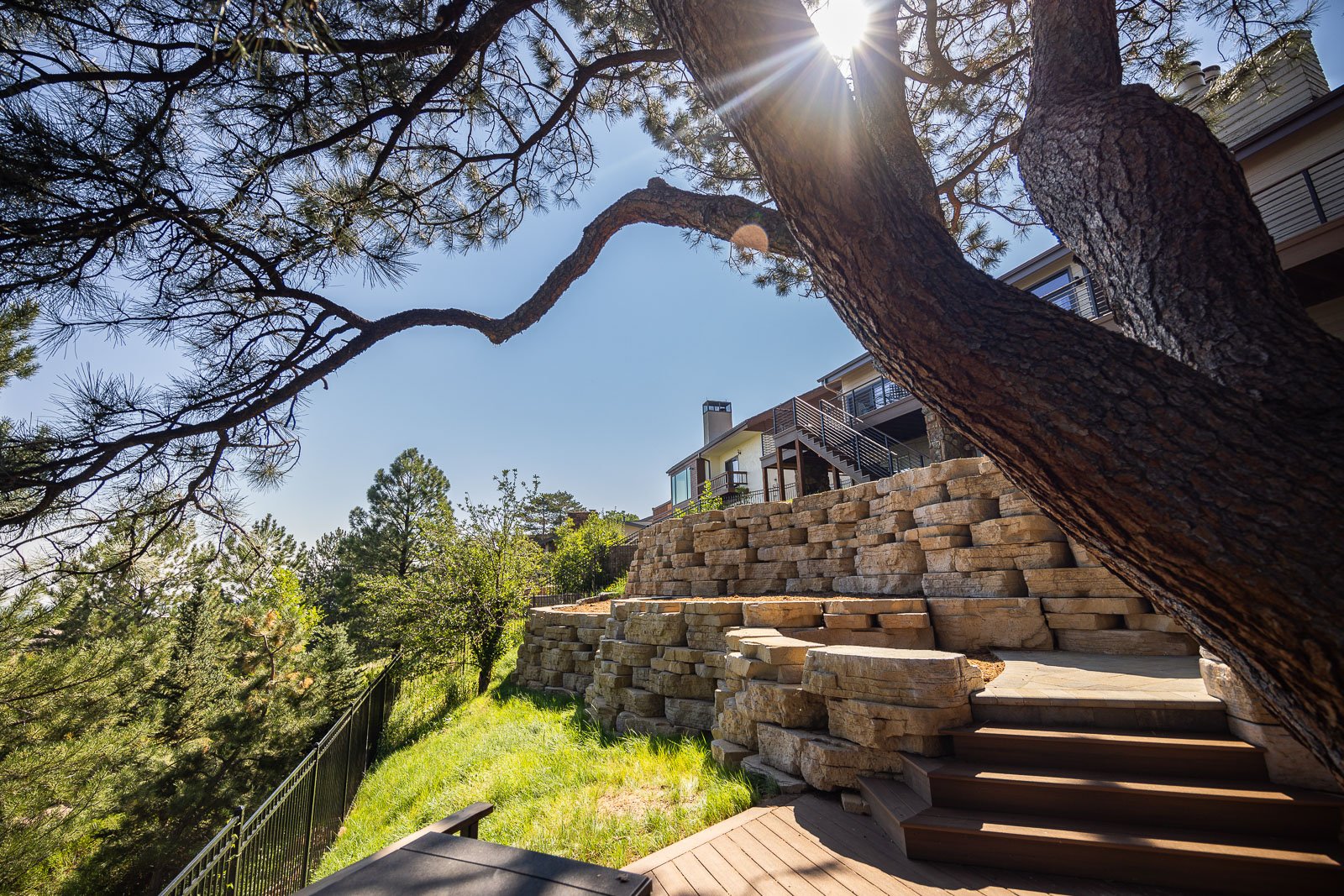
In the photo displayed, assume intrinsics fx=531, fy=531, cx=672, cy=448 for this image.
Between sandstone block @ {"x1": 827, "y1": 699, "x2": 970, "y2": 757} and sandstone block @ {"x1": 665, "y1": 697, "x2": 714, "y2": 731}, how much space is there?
215cm

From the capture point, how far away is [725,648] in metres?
5.55

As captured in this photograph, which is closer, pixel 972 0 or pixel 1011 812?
pixel 1011 812

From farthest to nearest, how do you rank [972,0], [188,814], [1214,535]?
[188,814], [972,0], [1214,535]

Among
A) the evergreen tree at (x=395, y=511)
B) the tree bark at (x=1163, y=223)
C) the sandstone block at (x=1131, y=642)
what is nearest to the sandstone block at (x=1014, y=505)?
the sandstone block at (x=1131, y=642)

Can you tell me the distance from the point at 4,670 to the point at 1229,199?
8980 millimetres

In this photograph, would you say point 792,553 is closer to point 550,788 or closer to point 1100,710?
point 550,788

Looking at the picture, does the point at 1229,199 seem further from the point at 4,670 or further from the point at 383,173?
the point at 4,670

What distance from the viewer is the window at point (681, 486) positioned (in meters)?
24.4

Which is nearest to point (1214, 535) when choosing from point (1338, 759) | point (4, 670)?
point (1338, 759)

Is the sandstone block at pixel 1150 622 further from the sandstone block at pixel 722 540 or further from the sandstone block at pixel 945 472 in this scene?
the sandstone block at pixel 722 540

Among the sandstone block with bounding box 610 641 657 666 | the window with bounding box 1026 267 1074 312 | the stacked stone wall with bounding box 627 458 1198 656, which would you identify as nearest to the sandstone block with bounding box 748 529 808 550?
the stacked stone wall with bounding box 627 458 1198 656

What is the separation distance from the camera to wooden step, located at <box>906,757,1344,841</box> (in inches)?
96.7

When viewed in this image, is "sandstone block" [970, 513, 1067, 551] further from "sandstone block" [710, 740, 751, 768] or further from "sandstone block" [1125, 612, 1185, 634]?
"sandstone block" [710, 740, 751, 768]

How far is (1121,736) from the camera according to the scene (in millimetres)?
2949
